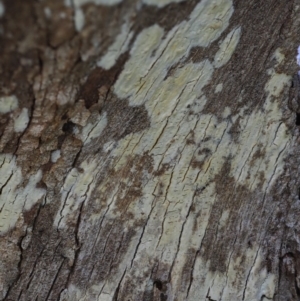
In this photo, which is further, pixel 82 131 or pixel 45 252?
pixel 45 252

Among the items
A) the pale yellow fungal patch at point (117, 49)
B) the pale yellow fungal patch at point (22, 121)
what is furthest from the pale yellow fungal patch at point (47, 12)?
the pale yellow fungal patch at point (22, 121)

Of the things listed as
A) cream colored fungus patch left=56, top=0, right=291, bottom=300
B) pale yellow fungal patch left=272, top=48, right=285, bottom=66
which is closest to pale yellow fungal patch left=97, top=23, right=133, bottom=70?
cream colored fungus patch left=56, top=0, right=291, bottom=300

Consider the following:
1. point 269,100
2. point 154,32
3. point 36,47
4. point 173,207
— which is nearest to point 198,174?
point 173,207

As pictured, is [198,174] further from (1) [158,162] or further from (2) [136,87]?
(2) [136,87]

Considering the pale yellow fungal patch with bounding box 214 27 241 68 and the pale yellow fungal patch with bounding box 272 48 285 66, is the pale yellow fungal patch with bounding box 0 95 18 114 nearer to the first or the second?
the pale yellow fungal patch with bounding box 214 27 241 68

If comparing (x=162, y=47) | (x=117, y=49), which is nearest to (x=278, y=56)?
(x=162, y=47)

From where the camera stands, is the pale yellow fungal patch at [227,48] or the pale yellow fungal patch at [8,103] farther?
the pale yellow fungal patch at [227,48]

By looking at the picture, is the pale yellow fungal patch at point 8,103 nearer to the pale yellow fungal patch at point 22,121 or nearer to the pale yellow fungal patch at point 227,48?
the pale yellow fungal patch at point 22,121
